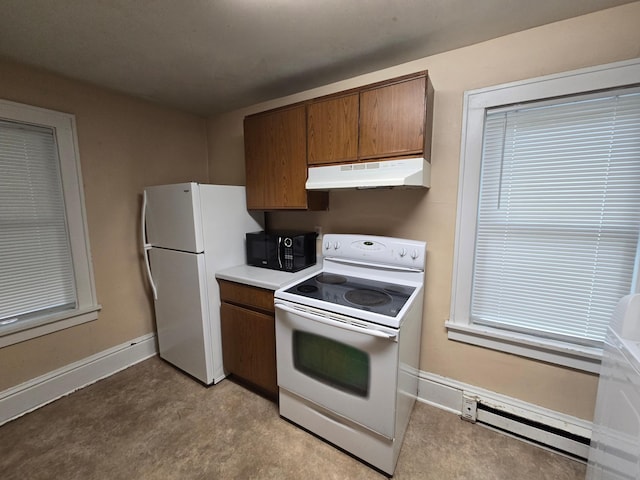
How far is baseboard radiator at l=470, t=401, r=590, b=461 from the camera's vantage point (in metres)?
1.46

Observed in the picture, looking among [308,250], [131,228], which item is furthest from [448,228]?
[131,228]

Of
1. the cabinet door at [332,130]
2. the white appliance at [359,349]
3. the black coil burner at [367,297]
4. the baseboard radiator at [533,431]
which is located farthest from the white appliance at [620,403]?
the cabinet door at [332,130]

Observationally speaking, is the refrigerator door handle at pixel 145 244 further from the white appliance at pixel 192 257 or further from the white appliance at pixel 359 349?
the white appliance at pixel 359 349

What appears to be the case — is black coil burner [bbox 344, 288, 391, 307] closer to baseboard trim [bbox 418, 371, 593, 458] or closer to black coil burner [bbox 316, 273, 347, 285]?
black coil burner [bbox 316, 273, 347, 285]

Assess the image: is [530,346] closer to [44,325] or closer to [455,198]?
[455,198]

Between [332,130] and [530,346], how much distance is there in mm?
1749

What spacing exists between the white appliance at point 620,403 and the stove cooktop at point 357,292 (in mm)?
796

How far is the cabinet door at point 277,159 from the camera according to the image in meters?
1.84

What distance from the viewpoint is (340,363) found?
1451mm

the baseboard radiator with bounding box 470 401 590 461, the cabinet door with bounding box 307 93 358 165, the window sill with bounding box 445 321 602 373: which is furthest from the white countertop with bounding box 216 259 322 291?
the baseboard radiator with bounding box 470 401 590 461

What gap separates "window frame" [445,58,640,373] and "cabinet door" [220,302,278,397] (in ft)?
4.00

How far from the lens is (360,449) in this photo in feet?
4.77

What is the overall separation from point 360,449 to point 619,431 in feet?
3.57

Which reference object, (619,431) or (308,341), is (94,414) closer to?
(308,341)
